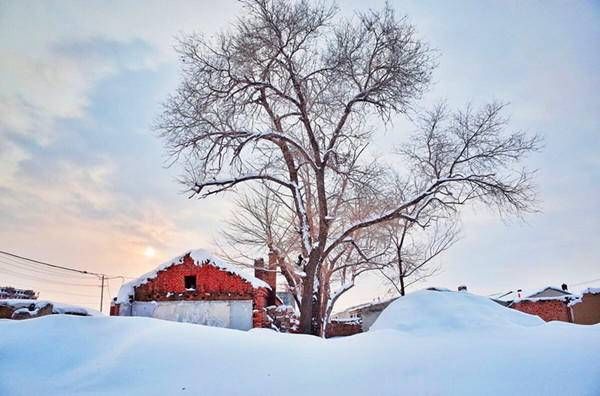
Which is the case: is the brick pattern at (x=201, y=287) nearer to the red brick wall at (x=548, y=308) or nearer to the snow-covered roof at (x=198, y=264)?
the snow-covered roof at (x=198, y=264)

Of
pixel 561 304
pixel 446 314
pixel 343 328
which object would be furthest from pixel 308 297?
pixel 561 304

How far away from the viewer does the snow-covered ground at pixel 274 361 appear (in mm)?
2994

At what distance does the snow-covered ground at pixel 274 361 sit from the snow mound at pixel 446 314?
27cm

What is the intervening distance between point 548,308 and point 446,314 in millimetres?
28748

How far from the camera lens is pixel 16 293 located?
29.3 m

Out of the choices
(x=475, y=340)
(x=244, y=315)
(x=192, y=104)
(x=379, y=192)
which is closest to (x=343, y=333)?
(x=244, y=315)

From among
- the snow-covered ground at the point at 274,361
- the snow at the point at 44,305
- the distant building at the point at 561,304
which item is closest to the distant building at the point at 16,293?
the snow at the point at 44,305

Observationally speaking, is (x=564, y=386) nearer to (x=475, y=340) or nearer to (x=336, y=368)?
(x=475, y=340)

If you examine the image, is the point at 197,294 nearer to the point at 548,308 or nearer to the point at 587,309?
the point at 548,308

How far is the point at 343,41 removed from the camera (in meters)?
14.0

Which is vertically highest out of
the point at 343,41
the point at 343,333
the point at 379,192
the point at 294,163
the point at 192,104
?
the point at 343,41

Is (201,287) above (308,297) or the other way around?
above

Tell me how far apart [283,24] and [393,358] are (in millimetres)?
12121

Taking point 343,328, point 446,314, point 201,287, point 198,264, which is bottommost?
point 343,328
